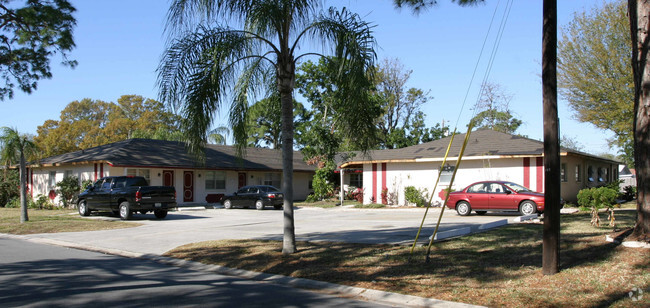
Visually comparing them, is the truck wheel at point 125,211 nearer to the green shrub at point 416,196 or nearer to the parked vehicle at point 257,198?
the parked vehicle at point 257,198

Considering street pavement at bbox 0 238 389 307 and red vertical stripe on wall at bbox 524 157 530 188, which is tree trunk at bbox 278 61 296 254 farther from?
red vertical stripe on wall at bbox 524 157 530 188

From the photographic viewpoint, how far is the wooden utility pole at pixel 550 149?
7.71 meters

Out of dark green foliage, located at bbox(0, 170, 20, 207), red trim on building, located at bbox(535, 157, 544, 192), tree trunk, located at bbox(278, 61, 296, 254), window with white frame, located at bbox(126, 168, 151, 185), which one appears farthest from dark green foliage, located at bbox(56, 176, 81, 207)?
red trim on building, located at bbox(535, 157, 544, 192)

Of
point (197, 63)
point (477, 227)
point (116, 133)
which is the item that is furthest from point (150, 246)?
point (116, 133)

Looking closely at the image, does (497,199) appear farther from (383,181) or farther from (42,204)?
(42,204)

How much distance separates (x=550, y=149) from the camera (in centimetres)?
783

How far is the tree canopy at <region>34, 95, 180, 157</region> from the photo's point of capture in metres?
49.7

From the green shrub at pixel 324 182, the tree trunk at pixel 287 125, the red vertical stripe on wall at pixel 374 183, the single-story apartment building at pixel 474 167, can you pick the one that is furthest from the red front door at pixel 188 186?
the tree trunk at pixel 287 125

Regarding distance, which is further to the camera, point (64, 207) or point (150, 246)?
point (64, 207)

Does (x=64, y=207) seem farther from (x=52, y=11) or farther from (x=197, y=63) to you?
(x=197, y=63)

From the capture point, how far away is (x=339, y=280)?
8.45 m

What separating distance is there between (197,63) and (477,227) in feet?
26.7

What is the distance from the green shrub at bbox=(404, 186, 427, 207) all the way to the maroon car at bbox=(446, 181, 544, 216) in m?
5.91

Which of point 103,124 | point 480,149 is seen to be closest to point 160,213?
point 480,149
